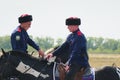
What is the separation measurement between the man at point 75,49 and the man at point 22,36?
1.43m

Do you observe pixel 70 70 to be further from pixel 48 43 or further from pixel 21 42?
pixel 48 43

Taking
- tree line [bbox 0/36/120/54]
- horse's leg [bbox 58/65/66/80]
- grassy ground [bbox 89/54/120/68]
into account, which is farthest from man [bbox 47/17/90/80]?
tree line [bbox 0/36/120/54]

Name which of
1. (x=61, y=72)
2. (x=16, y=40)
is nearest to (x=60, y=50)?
(x=61, y=72)

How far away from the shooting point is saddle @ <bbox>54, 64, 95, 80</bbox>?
1484 cm

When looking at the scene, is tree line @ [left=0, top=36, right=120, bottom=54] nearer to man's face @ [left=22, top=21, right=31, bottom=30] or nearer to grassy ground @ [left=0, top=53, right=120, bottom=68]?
grassy ground @ [left=0, top=53, right=120, bottom=68]

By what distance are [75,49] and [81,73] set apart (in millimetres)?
759

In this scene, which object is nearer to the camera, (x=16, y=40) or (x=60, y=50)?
(x=60, y=50)

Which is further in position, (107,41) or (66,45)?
(107,41)

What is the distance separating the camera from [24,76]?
14.8 m

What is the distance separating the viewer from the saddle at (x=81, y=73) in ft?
48.7

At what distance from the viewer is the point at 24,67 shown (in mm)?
14781

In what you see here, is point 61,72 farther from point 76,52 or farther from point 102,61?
point 102,61

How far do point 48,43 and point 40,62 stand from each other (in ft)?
288

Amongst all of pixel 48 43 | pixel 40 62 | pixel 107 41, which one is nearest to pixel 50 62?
pixel 40 62
